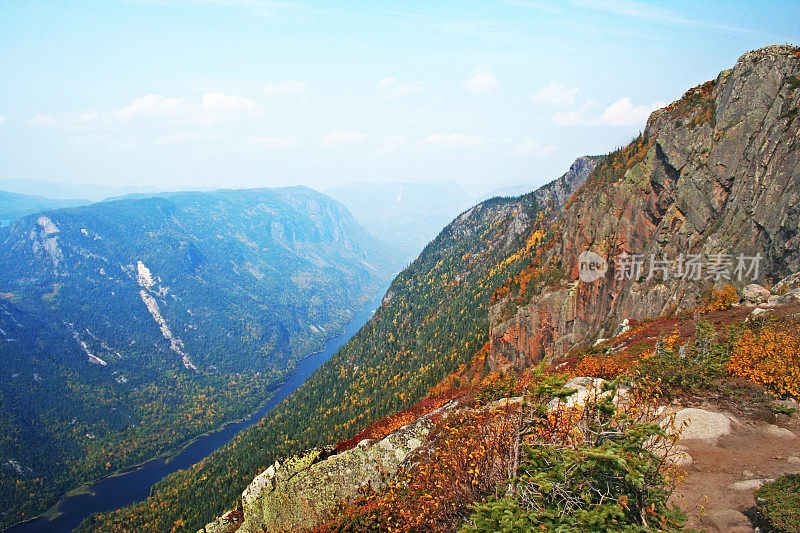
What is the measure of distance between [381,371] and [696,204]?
129 metres

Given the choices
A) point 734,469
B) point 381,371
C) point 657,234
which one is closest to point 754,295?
point 657,234

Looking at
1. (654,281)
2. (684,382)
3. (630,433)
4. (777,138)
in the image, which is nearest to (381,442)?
(630,433)

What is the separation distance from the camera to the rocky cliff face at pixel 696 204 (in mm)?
32688

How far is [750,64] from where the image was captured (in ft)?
131

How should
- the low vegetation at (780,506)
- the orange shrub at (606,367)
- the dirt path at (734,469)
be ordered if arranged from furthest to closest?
the orange shrub at (606,367), the dirt path at (734,469), the low vegetation at (780,506)

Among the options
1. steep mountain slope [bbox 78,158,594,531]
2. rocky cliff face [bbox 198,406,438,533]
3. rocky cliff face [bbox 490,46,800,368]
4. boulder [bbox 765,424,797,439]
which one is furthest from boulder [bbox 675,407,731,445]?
steep mountain slope [bbox 78,158,594,531]

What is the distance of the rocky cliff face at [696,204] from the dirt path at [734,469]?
21.9 meters

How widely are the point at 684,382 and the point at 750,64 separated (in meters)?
42.3

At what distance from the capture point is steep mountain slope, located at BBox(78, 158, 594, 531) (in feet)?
388

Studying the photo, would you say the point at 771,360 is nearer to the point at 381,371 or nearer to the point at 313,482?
the point at 313,482

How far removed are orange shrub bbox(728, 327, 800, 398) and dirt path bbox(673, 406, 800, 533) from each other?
132cm

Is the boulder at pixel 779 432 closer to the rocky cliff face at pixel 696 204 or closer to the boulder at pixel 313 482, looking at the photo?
the boulder at pixel 313 482

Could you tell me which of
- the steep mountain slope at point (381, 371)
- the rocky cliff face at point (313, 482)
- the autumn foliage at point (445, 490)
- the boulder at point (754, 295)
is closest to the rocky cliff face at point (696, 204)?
the boulder at point (754, 295)

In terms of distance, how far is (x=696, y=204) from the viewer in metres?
41.4
